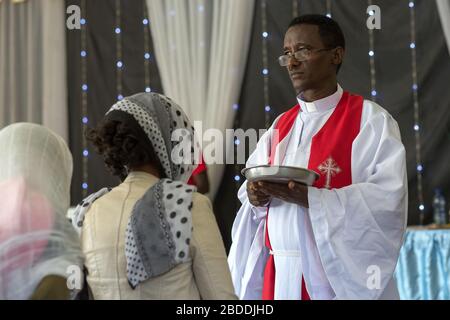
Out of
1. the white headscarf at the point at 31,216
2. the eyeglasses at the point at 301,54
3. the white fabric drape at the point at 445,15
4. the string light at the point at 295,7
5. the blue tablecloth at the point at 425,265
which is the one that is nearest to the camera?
the white headscarf at the point at 31,216

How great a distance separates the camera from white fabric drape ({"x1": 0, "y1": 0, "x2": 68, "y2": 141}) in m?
7.29

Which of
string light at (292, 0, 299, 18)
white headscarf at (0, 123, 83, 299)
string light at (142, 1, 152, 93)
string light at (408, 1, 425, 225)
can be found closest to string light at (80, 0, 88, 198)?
string light at (142, 1, 152, 93)

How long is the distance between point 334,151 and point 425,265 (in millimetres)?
2560

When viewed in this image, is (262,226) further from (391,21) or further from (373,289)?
(391,21)

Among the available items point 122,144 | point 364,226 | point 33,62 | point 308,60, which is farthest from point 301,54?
point 33,62

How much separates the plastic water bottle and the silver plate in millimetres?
3506

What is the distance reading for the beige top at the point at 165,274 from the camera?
221 centimetres

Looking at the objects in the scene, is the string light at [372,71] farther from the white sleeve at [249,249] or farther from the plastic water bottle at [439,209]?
the white sleeve at [249,249]

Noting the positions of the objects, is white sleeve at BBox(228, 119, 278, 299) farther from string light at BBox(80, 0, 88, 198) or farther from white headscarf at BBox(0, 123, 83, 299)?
string light at BBox(80, 0, 88, 198)

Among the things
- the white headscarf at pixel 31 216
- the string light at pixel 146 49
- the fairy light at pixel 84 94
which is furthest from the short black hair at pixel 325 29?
the fairy light at pixel 84 94

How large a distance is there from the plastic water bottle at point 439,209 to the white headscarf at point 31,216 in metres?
4.72

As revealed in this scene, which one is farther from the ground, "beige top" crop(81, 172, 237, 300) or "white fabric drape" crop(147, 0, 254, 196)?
"white fabric drape" crop(147, 0, 254, 196)

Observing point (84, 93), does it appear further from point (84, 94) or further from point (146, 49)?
point (146, 49)

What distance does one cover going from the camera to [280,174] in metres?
3.05
